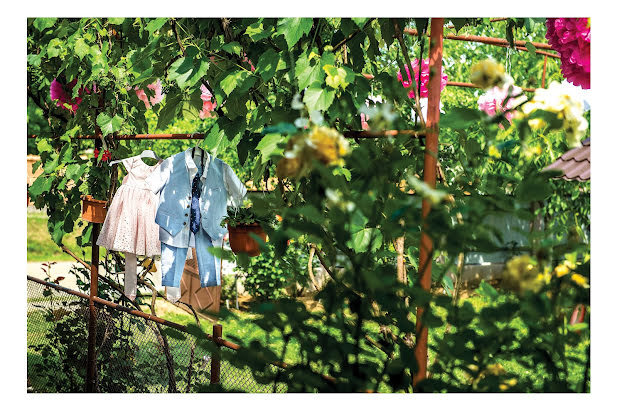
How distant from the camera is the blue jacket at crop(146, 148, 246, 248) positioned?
7.68 ft

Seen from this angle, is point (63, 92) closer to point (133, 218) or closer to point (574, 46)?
point (133, 218)

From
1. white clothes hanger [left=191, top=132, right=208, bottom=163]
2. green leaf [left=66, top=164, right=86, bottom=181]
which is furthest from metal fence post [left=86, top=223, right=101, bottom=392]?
white clothes hanger [left=191, top=132, right=208, bottom=163]

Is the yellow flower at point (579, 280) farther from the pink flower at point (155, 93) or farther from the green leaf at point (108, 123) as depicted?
Answer: the pink flower at point (155, 93)

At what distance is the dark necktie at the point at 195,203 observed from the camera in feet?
7.74

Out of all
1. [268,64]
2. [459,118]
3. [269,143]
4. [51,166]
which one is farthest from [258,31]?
[51,166]

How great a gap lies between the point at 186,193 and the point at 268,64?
2.89 ft

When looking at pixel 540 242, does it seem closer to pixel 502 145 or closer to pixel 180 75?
pixel 502 145

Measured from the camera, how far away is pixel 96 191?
289 centimetres

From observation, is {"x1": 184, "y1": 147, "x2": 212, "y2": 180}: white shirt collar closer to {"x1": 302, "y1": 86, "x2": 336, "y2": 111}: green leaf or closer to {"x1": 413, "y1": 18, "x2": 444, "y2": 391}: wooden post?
{"x1": 302, "y1": 86, "x2": 336, "y2": 111}: green leaf

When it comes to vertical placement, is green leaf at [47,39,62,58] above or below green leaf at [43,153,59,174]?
above

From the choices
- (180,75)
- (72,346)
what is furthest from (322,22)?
(72,346)

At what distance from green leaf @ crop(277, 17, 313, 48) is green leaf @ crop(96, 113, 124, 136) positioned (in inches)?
48.0

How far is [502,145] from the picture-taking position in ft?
3.51

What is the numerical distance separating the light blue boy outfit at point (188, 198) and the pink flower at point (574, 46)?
1277mm
